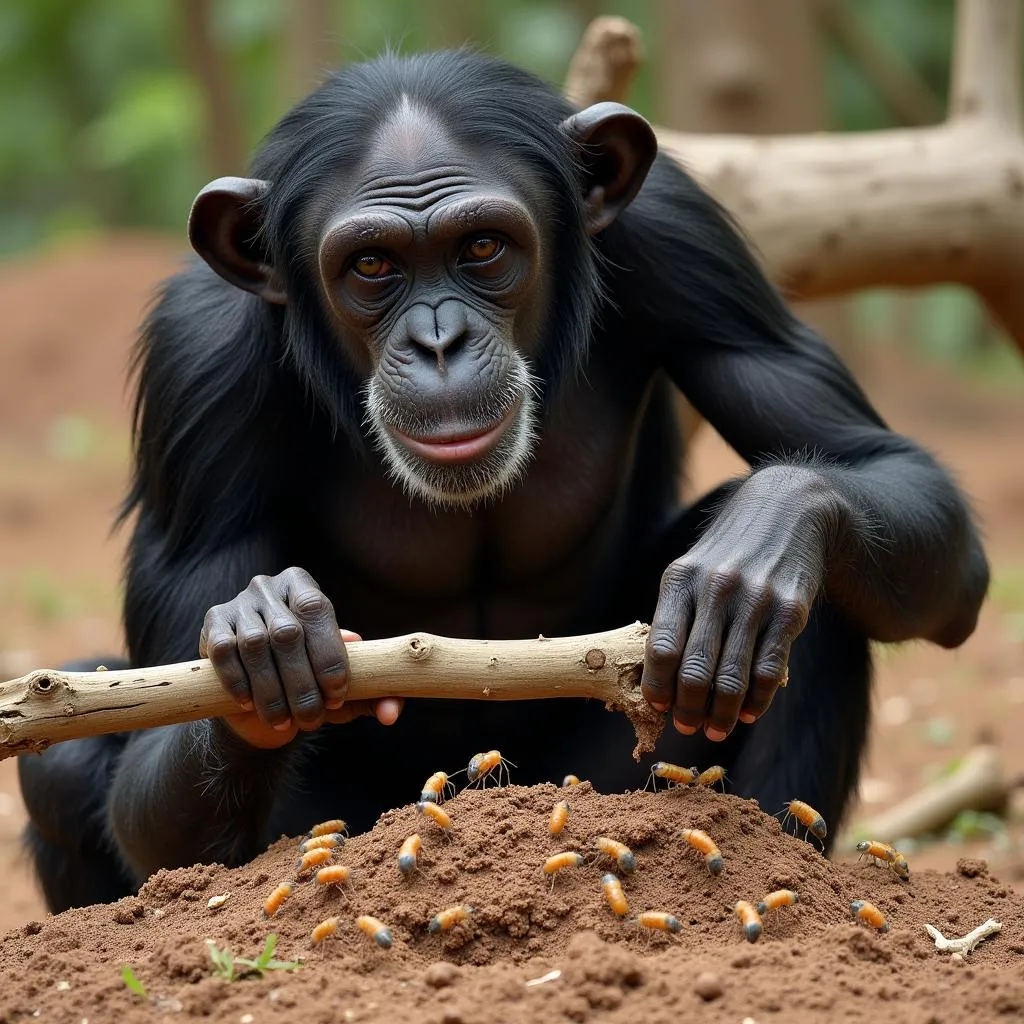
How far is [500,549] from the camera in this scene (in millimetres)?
5469

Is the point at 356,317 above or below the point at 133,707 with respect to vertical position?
above

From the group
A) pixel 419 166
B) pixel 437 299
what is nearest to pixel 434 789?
pixel 437 299

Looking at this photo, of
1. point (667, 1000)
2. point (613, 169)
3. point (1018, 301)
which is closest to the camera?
point (667, 1000)

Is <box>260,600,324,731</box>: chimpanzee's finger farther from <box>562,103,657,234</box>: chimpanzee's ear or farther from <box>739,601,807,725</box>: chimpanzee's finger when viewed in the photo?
<box>562,103,657,234</box>: chimpanzee's ear

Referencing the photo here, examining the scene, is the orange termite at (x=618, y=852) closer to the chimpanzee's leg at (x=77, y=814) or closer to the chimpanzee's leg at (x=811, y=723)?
the chimpanzee's leg at (x=811, y=723)

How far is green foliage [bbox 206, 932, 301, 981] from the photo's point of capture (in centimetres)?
338

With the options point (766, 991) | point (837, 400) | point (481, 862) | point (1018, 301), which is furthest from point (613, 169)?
point (1018, 301)

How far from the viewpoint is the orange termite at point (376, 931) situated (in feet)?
11.4

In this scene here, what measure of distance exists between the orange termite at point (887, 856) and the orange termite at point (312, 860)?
149 centimetres

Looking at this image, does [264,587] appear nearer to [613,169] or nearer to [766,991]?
[766,991]

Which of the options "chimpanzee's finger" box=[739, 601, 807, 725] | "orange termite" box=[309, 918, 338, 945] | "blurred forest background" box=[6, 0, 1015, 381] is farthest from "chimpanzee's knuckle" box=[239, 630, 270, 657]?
"blurred forest background" box=[6, 0, 1015, 381]

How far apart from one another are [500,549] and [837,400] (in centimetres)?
130

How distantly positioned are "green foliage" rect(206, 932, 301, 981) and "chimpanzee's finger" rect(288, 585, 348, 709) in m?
0.63

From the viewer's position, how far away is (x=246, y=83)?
32.6 meters
